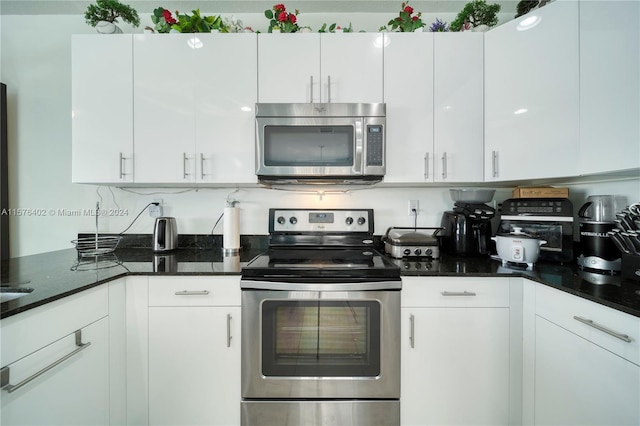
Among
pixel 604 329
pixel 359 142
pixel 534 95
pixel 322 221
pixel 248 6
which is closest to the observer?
pixel 604 329

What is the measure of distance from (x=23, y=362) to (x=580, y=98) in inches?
96.4

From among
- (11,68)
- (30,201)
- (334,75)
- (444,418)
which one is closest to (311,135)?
(334,75)

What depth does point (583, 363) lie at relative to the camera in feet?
2.95

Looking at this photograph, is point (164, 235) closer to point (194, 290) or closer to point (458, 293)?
point (194, 290)

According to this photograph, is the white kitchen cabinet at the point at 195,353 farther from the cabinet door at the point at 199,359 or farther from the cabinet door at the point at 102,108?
the cabinet door at the point at 102,108

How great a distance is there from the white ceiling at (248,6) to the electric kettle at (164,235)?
158 centimetres

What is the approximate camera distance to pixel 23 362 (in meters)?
0.80

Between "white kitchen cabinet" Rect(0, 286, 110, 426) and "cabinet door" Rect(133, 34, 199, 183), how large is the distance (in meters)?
0.79

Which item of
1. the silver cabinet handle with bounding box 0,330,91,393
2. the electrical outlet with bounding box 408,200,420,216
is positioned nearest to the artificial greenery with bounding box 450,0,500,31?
the electrical outlet with bounding box 408,200,420,216

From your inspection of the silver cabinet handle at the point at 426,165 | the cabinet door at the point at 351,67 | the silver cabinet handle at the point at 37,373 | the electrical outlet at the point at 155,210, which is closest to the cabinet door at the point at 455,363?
the silver cabinet handle at the point at 426,165

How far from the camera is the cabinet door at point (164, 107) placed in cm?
155

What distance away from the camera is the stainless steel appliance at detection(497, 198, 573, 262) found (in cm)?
137

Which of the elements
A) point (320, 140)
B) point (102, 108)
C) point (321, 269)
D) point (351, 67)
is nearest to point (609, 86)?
point (351, 67)

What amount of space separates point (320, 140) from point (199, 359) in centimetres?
132
